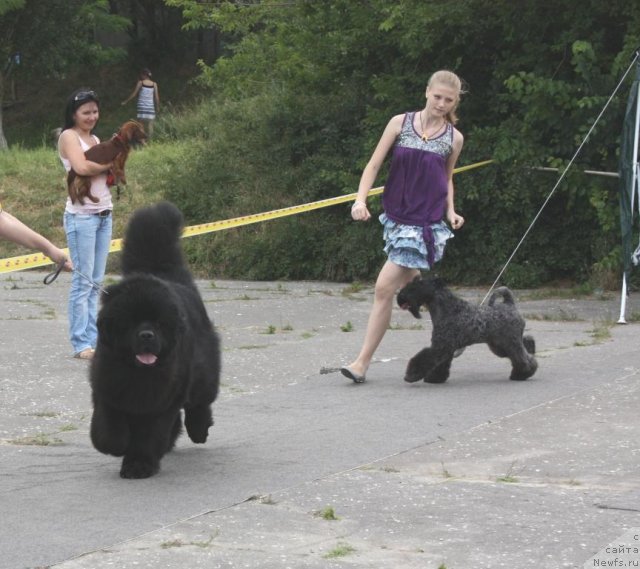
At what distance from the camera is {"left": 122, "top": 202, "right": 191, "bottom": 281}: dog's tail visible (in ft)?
20.9

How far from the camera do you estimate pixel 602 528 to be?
4898 millimetres

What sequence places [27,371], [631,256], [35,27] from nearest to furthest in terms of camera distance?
1. [27,371]
2. [631,256]
3. [35,27]

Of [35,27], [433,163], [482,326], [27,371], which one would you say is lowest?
[27,371]

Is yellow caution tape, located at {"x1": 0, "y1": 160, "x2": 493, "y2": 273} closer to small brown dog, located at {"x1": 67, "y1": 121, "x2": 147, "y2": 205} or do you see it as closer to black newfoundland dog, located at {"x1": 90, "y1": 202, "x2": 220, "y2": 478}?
small brown dog, located at {"x1": 67, "y1": 121, "x2": 147, "y2": 205}

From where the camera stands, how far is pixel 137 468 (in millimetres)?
5777

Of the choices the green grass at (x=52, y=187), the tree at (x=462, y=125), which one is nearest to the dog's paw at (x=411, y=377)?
the tree at (x=462, y=125)

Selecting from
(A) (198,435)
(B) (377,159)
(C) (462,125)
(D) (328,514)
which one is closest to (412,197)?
(B) (377,159)

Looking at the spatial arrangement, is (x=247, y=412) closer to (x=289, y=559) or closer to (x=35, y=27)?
(x=289, y=559)

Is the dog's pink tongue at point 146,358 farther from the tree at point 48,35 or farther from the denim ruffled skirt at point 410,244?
the tree at point 48,35

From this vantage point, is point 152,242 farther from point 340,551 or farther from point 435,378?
point 435,378

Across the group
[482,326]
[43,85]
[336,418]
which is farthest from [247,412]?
[43,85]

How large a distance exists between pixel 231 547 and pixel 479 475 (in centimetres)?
154

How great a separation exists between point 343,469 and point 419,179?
2.84 metres

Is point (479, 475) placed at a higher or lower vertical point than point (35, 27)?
lower
